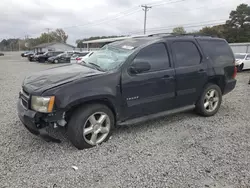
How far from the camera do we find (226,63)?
191 inches

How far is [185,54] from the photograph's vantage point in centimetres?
420

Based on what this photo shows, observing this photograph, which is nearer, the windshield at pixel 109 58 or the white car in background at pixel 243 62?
the windshield at pixel 109 58

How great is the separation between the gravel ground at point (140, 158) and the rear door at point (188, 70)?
60 cm

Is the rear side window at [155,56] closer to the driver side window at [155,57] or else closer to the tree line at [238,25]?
the driver side window at [155,57]

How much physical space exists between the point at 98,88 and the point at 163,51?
4.98 ft

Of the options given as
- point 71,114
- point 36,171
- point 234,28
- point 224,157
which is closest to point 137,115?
point 71,114

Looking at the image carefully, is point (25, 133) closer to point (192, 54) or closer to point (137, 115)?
point (137, 115)

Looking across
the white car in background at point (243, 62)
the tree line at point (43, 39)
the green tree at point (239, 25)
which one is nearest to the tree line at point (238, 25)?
the green tree at point (239, 25)

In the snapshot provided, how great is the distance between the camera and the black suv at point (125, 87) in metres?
2.96

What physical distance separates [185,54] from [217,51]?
41.8 inches

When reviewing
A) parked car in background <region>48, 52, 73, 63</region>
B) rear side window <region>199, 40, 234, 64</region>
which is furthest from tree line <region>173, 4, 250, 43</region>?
rear side window <region>199, 40, 234, 64</region>

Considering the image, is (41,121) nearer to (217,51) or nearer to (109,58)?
(109,58)

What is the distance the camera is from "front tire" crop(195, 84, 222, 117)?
4.55 meters

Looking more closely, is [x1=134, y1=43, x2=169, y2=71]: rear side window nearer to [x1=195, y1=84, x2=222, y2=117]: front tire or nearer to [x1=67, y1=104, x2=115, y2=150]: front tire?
[x1=67, y1=104, x2=115, y2=150]: front tire
